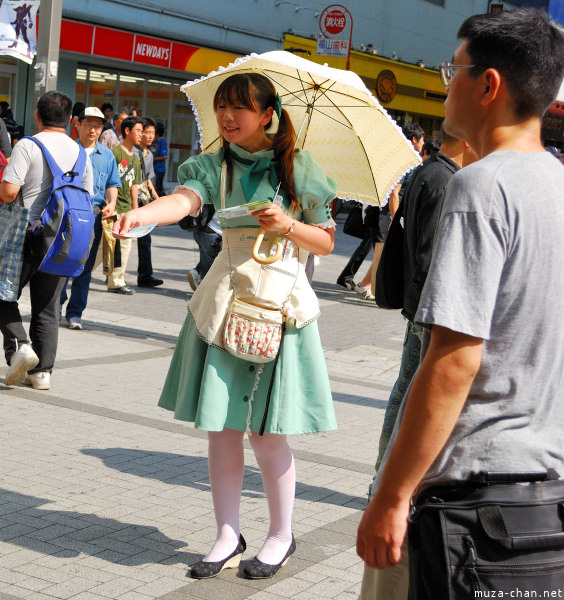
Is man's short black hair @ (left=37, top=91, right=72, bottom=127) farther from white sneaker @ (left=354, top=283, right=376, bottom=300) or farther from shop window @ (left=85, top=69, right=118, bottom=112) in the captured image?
shop window @ (left=85, top=69, right=118, bottom=112)

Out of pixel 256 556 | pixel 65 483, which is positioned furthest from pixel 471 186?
pixel 65 483

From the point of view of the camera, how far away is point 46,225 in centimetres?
624

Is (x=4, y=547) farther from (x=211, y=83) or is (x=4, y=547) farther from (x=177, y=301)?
(x=177, y=301)

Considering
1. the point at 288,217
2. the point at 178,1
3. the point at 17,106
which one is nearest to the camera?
the point at 288,217

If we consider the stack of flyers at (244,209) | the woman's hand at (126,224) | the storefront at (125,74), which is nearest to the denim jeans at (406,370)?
the stack of flyers at (244,209)

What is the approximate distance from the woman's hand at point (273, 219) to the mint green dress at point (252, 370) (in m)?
0.21

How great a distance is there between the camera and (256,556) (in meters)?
3.84

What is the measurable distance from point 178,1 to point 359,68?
261 inches

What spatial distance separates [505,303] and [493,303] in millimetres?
46

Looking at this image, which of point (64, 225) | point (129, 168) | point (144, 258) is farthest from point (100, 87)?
point (64, 225)

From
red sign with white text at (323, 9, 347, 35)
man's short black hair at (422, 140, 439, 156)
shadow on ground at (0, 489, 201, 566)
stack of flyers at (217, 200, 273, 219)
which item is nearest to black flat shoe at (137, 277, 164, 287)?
man's short black hair at (422, 140, 439, 156)

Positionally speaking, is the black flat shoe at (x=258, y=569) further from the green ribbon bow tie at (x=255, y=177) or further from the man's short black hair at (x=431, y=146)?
the man's short black hair at (x=431, y=146)

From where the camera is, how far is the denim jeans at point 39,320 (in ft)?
21.1

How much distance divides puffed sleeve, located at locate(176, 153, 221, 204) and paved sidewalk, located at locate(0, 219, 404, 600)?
1.45 meters
